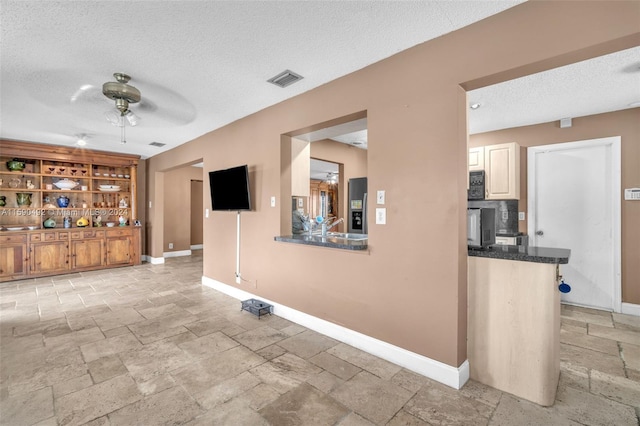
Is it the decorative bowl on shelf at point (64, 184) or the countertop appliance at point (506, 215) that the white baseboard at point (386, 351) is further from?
the decorative bowl on shelf at point (64, 184)

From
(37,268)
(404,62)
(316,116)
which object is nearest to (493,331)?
(404,62)

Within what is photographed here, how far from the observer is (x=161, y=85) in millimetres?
2975

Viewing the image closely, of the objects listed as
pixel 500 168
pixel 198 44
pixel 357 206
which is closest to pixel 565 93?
pixel 500 168

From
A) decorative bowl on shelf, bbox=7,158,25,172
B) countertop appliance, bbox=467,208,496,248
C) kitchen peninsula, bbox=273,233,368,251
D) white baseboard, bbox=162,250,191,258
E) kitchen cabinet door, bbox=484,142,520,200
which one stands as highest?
decorative bowl on shelf, bbox=7,158,25,172

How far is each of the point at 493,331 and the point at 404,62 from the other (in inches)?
85.2

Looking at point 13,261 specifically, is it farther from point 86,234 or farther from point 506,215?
point 506,215

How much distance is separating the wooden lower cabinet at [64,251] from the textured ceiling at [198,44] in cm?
287

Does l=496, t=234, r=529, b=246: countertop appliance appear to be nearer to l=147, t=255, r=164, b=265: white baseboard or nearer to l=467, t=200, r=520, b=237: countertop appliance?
l=467, t=200, r=520, b=237: countertop appliance

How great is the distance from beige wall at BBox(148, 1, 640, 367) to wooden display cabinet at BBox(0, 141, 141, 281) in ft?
16.7

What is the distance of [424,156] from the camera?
2236 mm

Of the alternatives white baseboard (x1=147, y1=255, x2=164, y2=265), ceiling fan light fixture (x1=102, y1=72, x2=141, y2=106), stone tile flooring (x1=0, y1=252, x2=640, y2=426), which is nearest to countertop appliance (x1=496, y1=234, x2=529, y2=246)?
stone tile flooring (x1=0, y1=252, x2=640, y2=426)

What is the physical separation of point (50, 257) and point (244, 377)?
5.56m

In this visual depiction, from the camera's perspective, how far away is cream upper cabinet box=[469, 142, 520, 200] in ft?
13.0

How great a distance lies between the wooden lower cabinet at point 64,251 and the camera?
5137 mm
